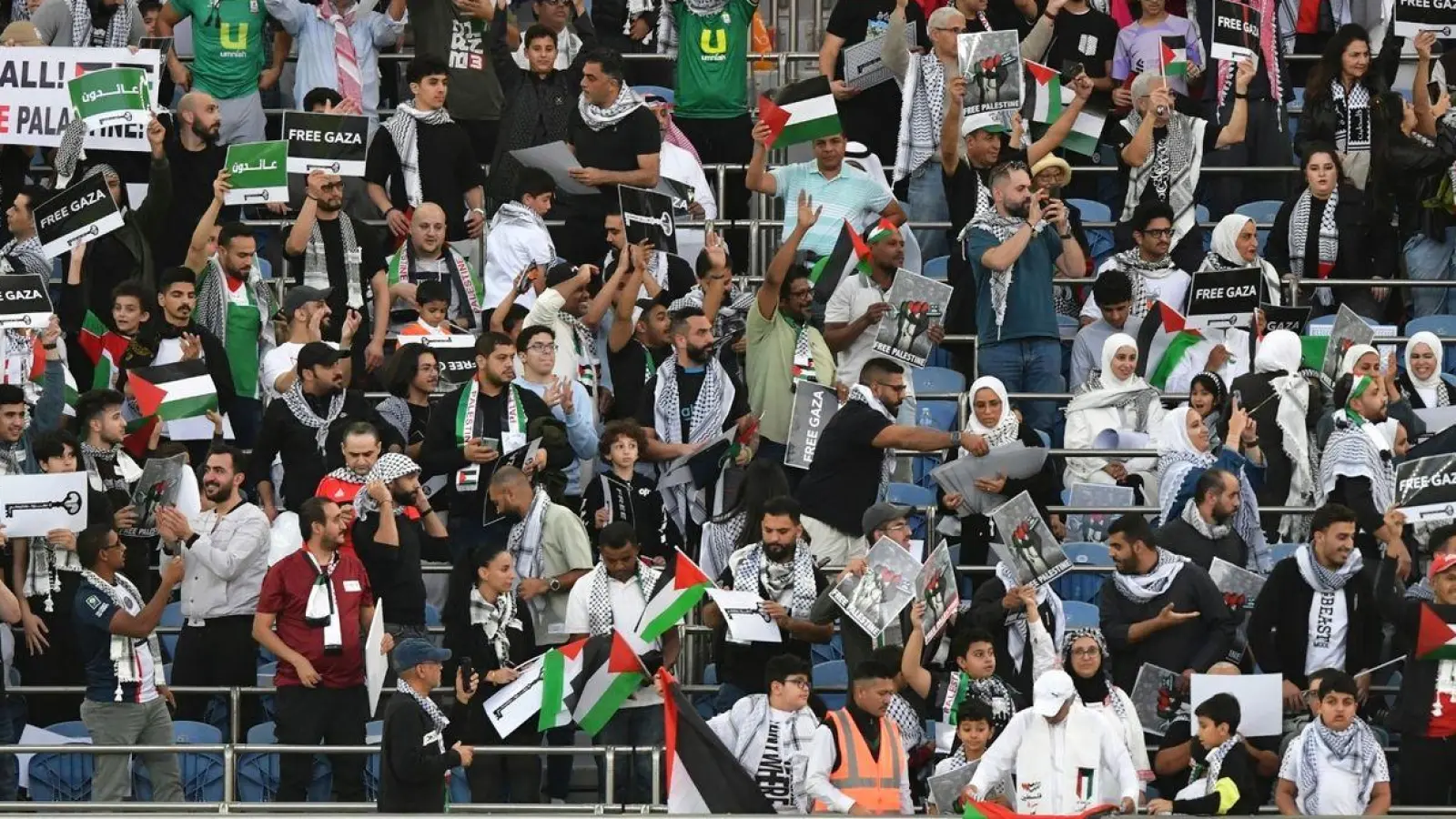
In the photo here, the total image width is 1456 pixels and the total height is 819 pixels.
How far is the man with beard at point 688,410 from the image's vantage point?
1573cm

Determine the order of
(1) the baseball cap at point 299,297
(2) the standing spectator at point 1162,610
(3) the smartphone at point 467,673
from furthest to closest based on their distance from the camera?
(1) the baseball cap at point 299,297 < (2) the standing spectator at point 1162,610 < (3) the smartphone at point 467,673

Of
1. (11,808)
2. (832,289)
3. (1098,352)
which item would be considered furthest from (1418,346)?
(11,808)

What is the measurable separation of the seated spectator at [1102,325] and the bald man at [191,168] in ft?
16.1

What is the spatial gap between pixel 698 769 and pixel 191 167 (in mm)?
6068

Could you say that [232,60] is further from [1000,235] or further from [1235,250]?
[1235,250]

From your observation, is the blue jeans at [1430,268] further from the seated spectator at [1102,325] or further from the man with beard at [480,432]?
the man with beard at [480,432]

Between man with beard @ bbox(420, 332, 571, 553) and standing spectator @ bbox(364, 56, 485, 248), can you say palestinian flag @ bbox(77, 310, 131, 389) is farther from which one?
standing spectator @ bbox(364, 56, 485, 248)

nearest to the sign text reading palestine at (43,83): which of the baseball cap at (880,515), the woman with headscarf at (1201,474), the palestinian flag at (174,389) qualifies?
the palestinian flag at (174,389)

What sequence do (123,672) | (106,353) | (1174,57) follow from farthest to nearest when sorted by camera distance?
(1174,57) < (106,353) < (123,672)

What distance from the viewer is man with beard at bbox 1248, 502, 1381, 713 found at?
47.7 feet

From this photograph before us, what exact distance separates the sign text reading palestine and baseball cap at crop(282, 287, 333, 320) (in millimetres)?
1995

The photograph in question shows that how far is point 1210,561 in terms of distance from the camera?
14883mm

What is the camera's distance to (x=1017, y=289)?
53.9ft

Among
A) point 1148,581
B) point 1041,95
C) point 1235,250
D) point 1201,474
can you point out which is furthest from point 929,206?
point 1148,581
